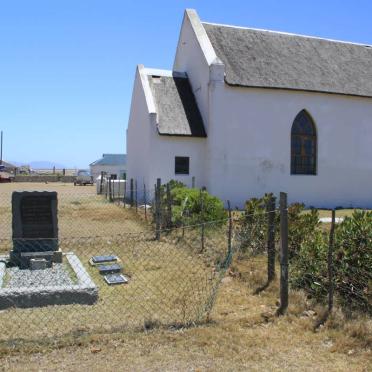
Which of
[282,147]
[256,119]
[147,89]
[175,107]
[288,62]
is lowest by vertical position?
[282,147]

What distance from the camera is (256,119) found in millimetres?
21516

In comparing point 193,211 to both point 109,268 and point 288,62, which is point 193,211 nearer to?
point 109,268

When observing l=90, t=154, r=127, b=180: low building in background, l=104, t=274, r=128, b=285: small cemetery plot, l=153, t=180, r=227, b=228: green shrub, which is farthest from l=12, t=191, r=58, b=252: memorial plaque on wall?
l=90, t=154, r=127, b=180: low building in background

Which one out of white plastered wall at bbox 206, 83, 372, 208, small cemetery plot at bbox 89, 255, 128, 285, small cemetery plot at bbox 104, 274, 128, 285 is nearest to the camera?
small cemetery plot at bbox 104, 274, 128, 285

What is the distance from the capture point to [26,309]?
269 inches

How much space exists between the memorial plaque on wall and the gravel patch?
22.7 inches

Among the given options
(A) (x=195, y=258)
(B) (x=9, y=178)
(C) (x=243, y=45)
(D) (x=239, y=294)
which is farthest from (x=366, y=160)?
(B) (x=9, y=178)

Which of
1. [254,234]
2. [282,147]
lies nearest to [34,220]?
[254,234]

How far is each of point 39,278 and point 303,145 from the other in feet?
56.2

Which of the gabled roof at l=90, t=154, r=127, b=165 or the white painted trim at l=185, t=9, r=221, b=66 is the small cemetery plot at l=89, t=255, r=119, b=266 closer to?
the white painted trim at l=185, t=9, r=221, b=66

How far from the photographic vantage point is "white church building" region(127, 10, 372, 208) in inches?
832

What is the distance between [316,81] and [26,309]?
62.6 feet

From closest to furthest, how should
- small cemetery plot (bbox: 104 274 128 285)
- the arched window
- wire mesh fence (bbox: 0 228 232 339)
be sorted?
wire mesh fence (bbox: 0 228 232 339), small cemetery plot (bbox: 104 274 128 285), the arched window

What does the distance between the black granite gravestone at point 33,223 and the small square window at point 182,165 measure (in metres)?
12.3
